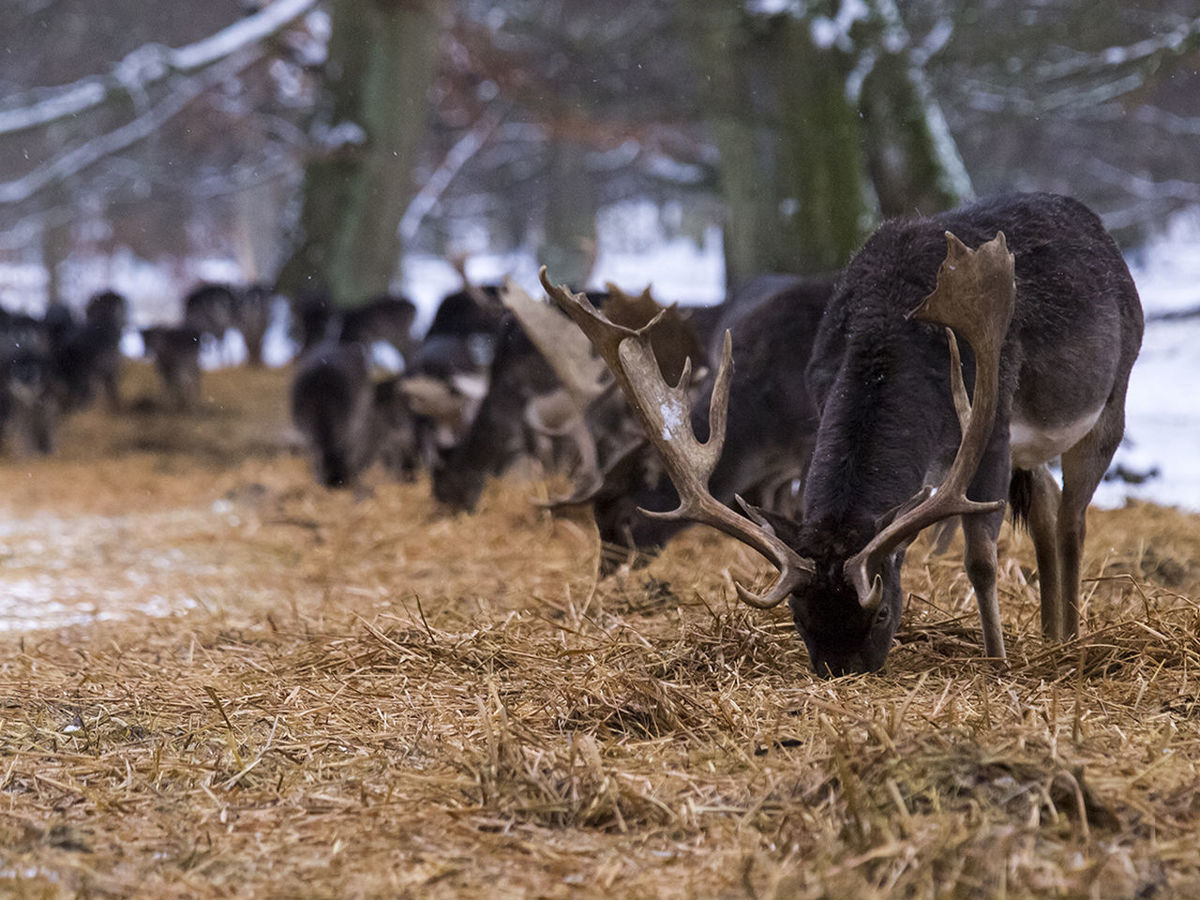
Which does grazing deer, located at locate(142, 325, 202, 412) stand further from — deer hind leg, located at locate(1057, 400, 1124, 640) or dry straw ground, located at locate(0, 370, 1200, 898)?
deer hind leg, located at locate(1057, 400, 1124, 640)

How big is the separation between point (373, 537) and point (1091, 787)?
252 inches

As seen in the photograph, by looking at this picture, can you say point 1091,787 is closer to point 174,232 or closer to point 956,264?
point 956,264

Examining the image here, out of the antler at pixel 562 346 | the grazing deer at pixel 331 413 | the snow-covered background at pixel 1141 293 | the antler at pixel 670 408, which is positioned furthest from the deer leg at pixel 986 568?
the grazing deer at pixel 331 413

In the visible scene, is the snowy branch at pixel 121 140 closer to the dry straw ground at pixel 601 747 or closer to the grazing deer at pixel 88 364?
the grazing deer at pixel 88 364

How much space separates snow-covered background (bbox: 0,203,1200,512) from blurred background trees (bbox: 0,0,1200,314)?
438 mm

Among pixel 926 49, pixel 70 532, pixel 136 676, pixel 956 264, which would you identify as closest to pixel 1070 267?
pixel 956 264

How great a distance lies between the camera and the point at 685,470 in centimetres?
399

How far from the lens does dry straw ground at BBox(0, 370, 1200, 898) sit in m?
2.48

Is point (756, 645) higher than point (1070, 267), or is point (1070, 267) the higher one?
point (1070, 267)

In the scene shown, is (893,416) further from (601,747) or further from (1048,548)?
(601,747)

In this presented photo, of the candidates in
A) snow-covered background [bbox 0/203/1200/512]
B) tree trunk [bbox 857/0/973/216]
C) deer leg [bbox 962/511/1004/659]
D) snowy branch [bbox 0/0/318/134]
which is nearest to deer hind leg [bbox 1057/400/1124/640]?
snow-covered background [bbox 0/203/1200/512]

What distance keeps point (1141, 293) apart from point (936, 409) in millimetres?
1678

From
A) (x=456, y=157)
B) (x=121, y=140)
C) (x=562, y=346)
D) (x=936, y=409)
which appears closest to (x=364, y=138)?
(x=121, y=140)

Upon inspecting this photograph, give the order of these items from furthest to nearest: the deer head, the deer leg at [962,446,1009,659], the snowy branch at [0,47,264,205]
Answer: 1. the snowy branch at [0,47,264,205]
2. the deer leg at [962,446,1009,659]
3. the deer head
